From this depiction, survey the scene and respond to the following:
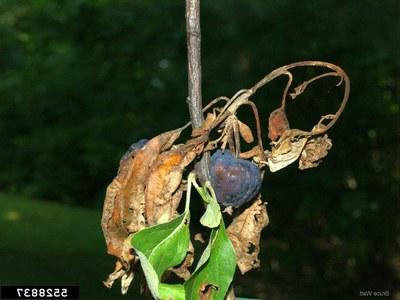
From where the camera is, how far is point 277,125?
3.40 ft

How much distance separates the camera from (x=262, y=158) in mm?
1018

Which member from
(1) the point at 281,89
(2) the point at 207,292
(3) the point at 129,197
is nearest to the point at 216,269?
(2) the point at 207,292

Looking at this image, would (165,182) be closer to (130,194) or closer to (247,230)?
(130,194)

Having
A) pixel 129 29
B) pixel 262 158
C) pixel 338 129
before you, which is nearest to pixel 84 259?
pixel 129 29

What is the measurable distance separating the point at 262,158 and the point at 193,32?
0.18 metres

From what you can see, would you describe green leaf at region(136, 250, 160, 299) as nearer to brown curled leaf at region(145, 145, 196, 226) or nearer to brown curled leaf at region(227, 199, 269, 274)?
brown curled leaf at region(145, 145, 196, 226)

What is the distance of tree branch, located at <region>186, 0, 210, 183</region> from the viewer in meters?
0.93

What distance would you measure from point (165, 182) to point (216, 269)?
4.5 inches

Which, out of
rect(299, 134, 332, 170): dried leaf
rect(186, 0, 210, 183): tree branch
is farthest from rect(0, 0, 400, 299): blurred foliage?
rect(186, 0, 210, 183): tree branch

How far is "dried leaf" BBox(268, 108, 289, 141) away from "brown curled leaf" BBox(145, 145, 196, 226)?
14 cm

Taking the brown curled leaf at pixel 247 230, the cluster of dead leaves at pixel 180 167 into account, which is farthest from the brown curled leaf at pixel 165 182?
the brown curled leaf at pixel 247 230

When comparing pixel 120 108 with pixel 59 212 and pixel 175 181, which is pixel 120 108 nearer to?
pixel 59 212

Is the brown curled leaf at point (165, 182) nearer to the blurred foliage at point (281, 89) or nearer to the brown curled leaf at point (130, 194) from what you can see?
the brown curled leaf at point (130, 194)

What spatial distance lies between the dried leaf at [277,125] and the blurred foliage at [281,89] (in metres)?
2.77
